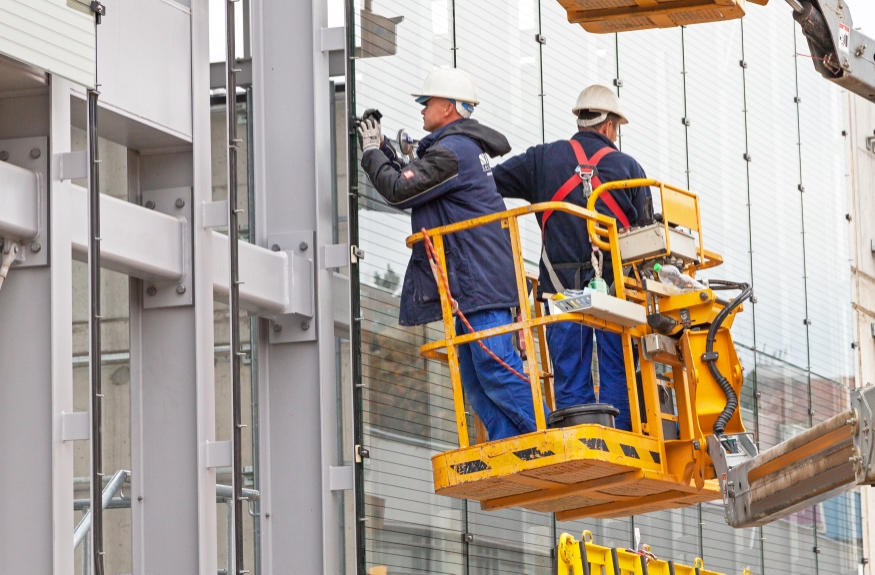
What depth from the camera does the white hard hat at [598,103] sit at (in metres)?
10.0

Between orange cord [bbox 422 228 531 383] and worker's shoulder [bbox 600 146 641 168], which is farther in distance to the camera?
worker's shoulder [bbox 600 146 641 168]

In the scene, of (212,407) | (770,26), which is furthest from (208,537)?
(770,26)

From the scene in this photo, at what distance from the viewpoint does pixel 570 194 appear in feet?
31.8

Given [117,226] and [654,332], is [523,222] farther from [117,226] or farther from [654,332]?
[117,226]

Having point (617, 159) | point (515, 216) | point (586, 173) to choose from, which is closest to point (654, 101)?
point (617, 159)

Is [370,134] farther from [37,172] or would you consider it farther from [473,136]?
[37,172]

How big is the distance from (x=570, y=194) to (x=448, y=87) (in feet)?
3.44

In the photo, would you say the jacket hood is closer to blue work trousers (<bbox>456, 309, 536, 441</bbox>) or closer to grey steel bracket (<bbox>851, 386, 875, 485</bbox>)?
blue work trousers (<bbox>456, 309, 536, 441</bbox>)

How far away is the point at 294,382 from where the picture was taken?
943 cm

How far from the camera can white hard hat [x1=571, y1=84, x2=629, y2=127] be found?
32.9 feet

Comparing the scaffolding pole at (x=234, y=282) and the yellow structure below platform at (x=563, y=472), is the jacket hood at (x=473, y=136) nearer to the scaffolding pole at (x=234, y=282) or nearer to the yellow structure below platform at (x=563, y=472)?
the scaffolding pole at (x=234, y=282)

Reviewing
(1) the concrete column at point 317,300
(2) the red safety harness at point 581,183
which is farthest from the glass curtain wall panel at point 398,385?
(2) the red safety harness at point 581,183

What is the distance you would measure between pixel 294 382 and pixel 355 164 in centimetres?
139

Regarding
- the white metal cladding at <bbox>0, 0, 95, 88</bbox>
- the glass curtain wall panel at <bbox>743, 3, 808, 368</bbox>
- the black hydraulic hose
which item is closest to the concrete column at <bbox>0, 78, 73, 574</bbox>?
the white metal cladding at <bbox>0, 0, 95, 88</bbox>
